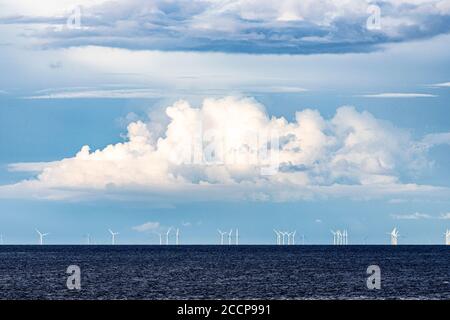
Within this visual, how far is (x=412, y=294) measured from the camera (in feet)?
438

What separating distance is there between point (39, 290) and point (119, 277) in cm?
3881

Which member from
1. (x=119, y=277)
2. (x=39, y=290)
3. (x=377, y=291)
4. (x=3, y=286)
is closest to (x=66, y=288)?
(x=39, y=290)

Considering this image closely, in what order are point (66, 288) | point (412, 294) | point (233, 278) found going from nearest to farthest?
1. point (412, 294)
2. point (66, 288)
3. point (233, 278)

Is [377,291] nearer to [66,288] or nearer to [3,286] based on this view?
[66,288]

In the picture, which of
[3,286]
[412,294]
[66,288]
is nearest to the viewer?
[412,294]
